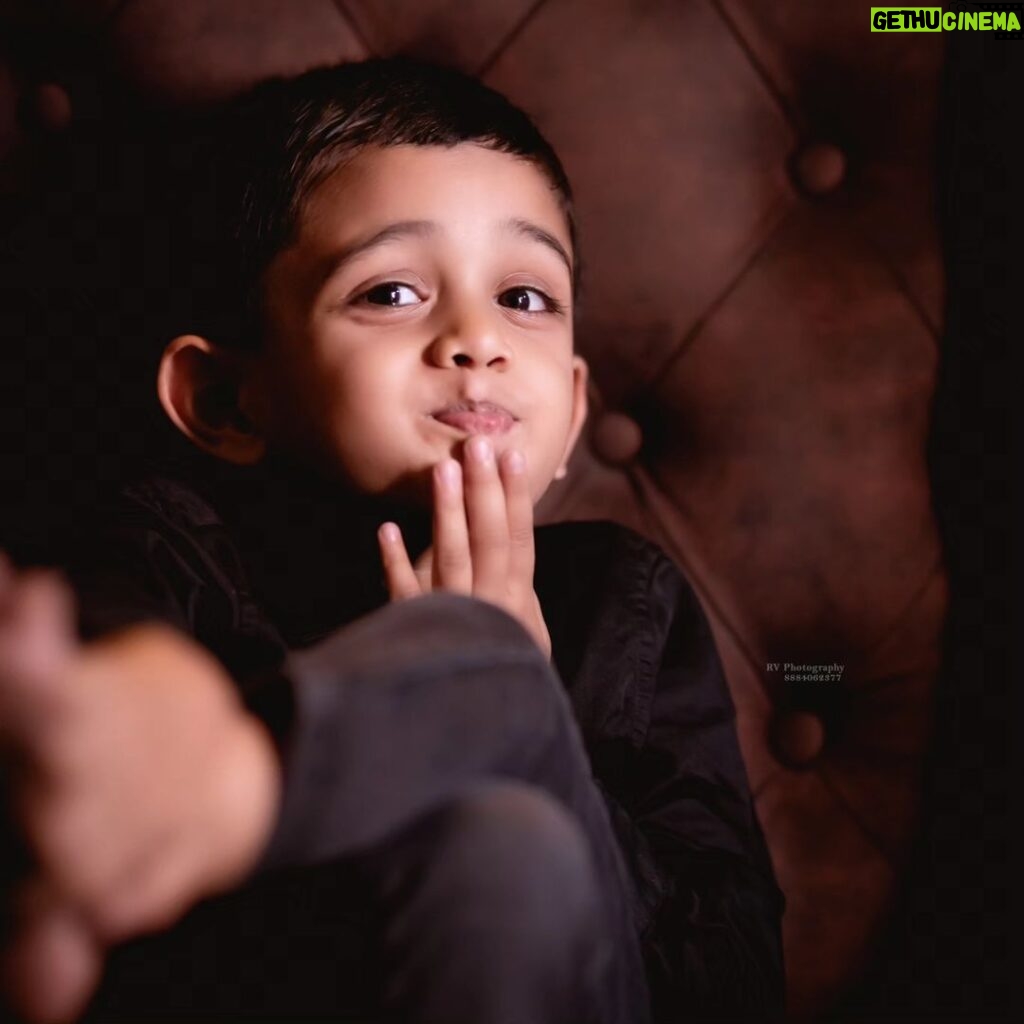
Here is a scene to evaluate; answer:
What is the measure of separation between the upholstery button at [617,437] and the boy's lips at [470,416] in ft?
0.51

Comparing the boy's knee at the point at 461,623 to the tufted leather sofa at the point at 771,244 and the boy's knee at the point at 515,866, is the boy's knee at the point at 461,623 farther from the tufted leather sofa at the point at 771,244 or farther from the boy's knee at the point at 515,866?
the tufted leather sofa at the point at 771,244

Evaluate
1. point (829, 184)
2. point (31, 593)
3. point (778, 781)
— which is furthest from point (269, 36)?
point (778, 781)

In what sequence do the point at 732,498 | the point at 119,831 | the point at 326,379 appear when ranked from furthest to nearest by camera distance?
the point at 732,498
the point at 326,379
the point at 119,831

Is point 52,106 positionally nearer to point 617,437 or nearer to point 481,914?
point 617,437

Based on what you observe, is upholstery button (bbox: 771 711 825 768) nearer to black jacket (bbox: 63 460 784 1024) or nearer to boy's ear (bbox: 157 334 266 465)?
black jacket (bbox: 63 460 784 1024)

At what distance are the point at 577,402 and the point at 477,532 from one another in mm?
159

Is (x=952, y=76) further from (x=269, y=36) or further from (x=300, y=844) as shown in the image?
(x=300, y=844)

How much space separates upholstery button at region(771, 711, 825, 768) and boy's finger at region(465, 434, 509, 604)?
250mm

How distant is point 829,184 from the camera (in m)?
0.60

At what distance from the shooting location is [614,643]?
1.99 ft

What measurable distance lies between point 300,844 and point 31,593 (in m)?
0.10

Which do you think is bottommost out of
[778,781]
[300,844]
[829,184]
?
[778,781]

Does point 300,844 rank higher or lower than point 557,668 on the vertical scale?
higher

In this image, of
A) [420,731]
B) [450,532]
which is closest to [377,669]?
[420,731]
